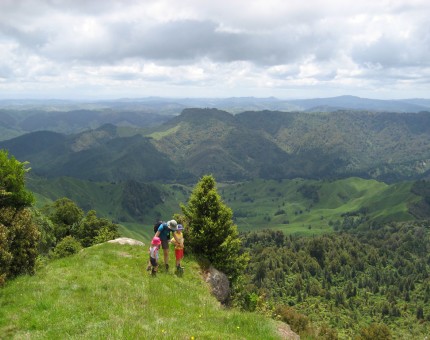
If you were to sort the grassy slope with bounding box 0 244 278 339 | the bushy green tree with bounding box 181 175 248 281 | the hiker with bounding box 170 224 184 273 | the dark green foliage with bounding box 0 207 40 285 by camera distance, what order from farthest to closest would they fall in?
the bushy green tree with bounding box 181 175 248 281, the hiker with bounding box 170 224 184 273, the dark green foliage with bounding box 0 207 40 285, the grassy slope with bounding box 0 244 278 339

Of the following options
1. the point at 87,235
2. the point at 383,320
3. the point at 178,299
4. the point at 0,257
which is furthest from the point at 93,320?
the point at 383,320

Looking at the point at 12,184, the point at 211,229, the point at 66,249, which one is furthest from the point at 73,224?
the point at 12,184

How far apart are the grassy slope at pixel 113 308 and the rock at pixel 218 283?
12.1ft

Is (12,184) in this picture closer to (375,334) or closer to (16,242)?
(16,242)

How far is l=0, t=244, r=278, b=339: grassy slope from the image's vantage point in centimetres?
1853

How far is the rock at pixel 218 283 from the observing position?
122 feet

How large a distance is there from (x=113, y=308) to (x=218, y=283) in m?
18.0

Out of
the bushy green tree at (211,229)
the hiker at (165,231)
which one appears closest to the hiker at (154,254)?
the hiker at (165,231)

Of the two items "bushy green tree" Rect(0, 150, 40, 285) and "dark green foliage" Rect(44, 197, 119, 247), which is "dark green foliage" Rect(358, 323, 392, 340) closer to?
"dark green foliage" Rect(44, 197, 119, 247)

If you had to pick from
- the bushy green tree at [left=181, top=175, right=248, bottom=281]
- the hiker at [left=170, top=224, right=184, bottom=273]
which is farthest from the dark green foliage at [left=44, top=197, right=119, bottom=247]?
the hiker at [left=170, top=224, right=184, bottom=273]

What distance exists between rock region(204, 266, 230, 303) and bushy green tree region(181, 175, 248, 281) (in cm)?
173

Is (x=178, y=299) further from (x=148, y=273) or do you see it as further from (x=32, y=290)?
(x=32, y=290)

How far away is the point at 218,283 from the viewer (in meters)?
38.6

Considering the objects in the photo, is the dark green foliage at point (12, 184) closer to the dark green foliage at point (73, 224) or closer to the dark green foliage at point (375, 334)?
the dark green foliage at point (73, 224)
